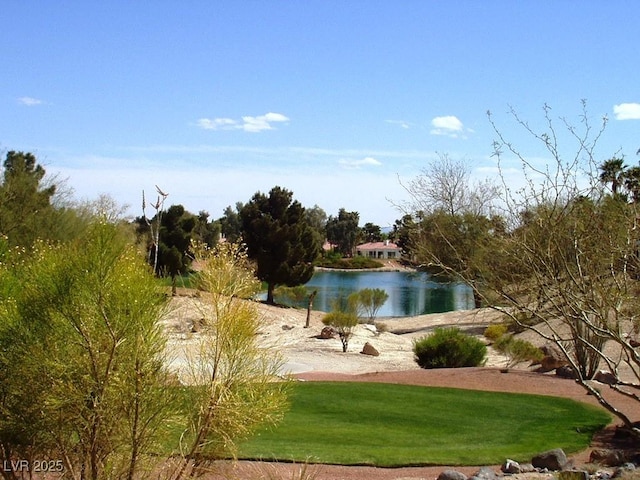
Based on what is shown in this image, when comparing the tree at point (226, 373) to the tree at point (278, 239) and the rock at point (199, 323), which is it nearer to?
the rock at point (199, 323)

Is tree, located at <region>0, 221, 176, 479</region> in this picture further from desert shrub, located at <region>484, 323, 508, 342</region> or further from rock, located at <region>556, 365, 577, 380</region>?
desert shrub, located at <region>484, 323, 508, 342</region>

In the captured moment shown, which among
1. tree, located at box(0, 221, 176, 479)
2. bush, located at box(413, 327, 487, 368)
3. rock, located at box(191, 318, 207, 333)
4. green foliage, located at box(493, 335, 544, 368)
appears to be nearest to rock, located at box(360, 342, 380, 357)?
bush, located at box(413, 327, 487, 368)

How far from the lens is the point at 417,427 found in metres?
13.4

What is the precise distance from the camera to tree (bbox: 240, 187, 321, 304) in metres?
46.6

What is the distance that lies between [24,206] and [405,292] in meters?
40.2

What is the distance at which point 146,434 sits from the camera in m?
6.07

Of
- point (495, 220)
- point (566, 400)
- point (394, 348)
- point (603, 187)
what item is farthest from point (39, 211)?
point (603, 187)

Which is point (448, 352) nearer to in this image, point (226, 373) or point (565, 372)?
point (565, 372)

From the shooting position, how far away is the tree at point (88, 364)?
5.93 m

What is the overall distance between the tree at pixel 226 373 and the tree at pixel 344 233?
334 ft

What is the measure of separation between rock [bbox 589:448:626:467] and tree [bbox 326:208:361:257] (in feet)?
321

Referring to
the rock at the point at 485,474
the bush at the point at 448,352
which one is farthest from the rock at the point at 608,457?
the bush at the point at 448,352

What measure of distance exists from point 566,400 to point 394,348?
563 inches

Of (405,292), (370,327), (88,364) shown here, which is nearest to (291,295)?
(370,327)
